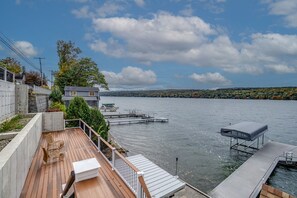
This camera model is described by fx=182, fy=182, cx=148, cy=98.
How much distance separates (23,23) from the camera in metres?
22.2

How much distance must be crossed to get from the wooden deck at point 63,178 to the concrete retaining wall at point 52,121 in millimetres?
3632

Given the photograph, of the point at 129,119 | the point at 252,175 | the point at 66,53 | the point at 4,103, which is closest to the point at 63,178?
the point at 4,103

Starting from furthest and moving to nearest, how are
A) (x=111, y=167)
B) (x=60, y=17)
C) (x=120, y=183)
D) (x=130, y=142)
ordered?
1. (x=130, y=142)
2. (x=60, y=17)
3. (x=111, y=167)
4. (x=120, y=183)

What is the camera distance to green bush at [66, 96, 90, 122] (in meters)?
13.4

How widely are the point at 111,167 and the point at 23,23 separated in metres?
24.3

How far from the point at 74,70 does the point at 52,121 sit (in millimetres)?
25233

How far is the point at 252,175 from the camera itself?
12.1 metres

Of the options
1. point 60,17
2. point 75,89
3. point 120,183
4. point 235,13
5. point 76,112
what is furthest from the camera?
point 75,89

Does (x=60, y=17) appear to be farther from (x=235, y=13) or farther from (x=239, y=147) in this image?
(x=239, y=147)

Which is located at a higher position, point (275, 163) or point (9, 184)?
point (9, 184)

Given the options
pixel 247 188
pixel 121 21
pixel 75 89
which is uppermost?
pixel 121 21

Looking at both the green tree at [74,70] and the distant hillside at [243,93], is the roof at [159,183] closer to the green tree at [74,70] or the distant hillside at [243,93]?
the green tree at [74,70]

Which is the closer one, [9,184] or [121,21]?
[9,184]

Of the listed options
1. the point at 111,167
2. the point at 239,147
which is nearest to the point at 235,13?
the point at 239,147
